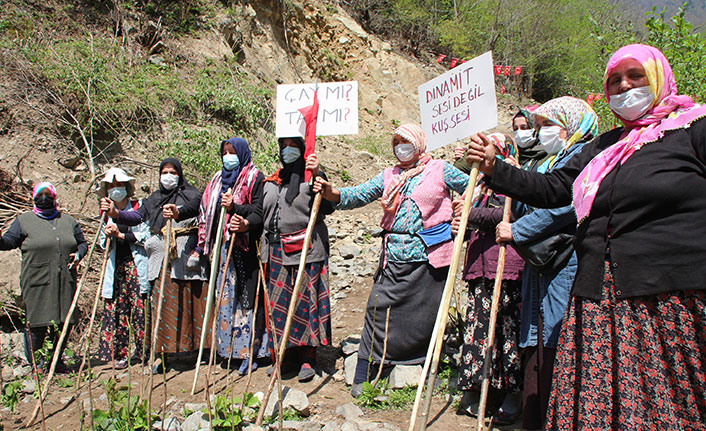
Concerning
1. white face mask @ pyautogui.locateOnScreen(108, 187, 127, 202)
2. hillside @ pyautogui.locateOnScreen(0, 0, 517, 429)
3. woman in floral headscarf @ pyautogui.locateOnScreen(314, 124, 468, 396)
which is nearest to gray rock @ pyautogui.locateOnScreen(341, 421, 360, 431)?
hillside @ pyautogui.locateOnScreen(0, 0, 517, 429)

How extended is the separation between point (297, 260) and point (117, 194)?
6.50 ft

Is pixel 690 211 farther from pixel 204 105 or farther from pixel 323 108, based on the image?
pixel 204 105

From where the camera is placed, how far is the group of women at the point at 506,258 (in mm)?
1602

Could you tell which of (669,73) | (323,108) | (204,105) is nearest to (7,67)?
(204,105)

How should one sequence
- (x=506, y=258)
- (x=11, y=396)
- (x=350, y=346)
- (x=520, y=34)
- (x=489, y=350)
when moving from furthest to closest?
1. (x=520, y=34)
2. (x=350, y=346)
3. (x=11, y=396)
4. (x=506, y=258)
5. (x=489, y=350)

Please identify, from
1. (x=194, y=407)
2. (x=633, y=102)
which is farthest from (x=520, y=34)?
(x=194, y=407)

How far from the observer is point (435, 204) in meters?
3.18

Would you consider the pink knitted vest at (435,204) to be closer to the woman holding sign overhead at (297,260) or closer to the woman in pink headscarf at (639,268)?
the woman holding sign overhead at (297,260)

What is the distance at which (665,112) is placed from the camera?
1.76m

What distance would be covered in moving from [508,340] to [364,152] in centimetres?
974

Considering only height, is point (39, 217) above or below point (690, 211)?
above

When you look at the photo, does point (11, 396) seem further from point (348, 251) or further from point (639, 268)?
point (348, 251)

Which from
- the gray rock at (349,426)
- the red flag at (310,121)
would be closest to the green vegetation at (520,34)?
the red flag at (310,121)

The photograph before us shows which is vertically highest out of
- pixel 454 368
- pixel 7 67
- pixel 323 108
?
pixel 7 67
